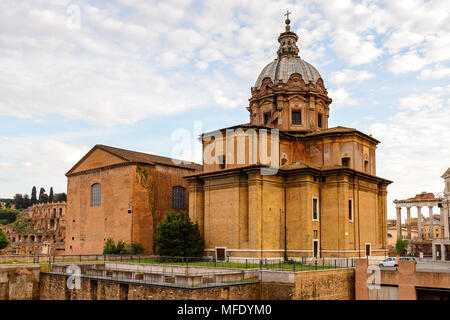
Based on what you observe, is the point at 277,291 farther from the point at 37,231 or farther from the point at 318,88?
the point at 37,231

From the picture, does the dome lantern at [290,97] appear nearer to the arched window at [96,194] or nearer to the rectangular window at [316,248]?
the rectangular window at [316,248]

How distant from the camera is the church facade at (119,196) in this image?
5050 centimetres

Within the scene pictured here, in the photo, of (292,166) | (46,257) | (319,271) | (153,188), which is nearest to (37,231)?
(153,188)

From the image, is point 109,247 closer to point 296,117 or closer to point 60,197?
point 296,117

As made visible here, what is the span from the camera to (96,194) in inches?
2190

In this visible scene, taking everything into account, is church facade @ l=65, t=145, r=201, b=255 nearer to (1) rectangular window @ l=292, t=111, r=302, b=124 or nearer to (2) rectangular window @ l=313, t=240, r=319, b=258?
(1) rectangular window @ l=292, t=111, r=302, b=124

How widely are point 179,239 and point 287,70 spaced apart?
22432 millimetres

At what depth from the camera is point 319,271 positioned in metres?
30.3

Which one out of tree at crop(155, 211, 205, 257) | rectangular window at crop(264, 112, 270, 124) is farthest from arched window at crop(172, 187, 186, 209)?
rectangular window at crop(264, 112, 270, 124)

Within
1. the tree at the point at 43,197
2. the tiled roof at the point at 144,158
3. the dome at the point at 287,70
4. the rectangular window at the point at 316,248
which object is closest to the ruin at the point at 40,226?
the tree at the point at 43,197

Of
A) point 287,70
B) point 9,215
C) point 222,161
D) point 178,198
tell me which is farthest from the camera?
point 9,215

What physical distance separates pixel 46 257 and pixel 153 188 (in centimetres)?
1609

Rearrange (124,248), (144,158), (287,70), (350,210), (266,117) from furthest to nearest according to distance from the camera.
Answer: (144,158) < (287,70) < (266,117) < (124,248) < (350,210)

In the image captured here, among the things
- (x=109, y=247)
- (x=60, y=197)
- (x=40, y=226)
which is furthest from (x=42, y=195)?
(x=109, y=247)
